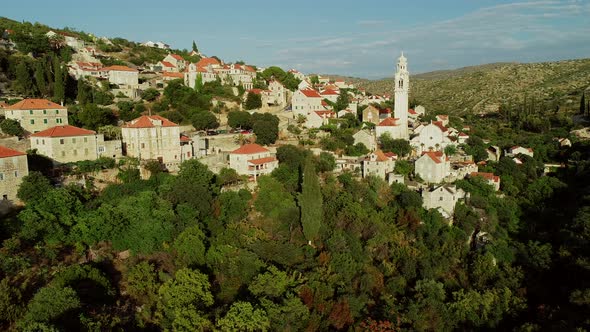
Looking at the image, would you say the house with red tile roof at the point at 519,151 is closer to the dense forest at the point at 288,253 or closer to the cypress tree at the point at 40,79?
the dense forest at the point at 288,253

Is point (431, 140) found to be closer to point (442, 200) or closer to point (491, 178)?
point (491, 178)

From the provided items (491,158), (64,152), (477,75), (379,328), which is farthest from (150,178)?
(477,75)

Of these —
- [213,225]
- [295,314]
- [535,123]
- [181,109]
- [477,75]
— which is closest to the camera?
[295,314]

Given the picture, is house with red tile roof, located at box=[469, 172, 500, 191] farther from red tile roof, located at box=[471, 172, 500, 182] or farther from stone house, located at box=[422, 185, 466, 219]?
stone house, located at box=[422, 185, 466, 219]

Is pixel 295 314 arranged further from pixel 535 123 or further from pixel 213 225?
pixel 535 123

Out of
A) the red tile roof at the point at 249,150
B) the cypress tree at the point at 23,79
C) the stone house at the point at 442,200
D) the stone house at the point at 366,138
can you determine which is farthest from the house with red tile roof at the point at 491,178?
the cypress tree at the point at 23,79

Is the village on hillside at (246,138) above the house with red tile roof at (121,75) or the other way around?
the other way around

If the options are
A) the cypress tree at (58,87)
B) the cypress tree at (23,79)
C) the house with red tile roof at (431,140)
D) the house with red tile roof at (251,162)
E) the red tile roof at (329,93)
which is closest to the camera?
the house with red tile roof at (251,162)
